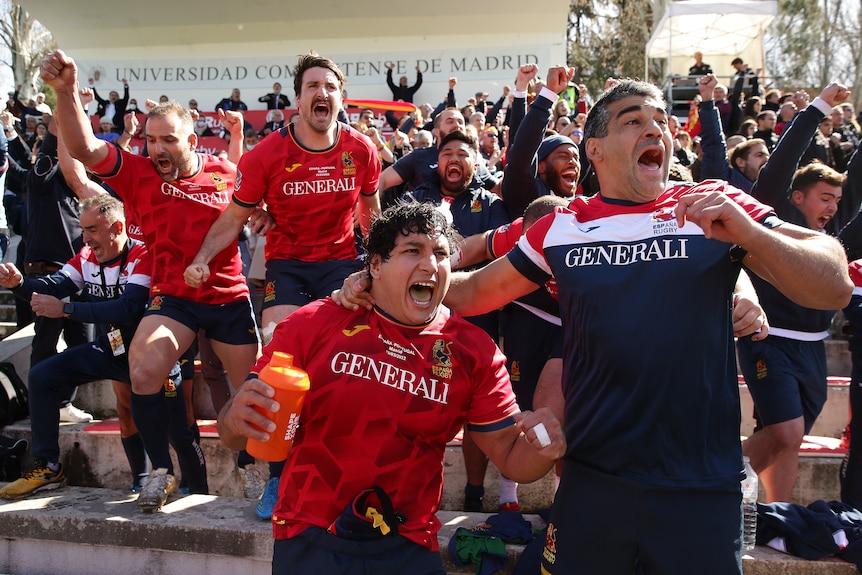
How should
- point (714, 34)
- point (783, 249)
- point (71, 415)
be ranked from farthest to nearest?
point (714, 34) < point (71, 415) < point (783, 249)

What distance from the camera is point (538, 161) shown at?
500 centimetres

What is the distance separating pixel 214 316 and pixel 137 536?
1355 millimetres

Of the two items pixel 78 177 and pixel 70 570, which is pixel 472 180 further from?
pixel 70 570

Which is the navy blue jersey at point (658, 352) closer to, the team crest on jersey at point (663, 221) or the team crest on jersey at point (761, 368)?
the team crest on jersey at point (663, 221)

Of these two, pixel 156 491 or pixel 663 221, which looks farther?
pixel 156 491

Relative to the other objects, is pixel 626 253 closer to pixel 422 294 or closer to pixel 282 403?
pixel 422 294

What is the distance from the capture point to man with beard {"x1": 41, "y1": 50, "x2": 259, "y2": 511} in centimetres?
441

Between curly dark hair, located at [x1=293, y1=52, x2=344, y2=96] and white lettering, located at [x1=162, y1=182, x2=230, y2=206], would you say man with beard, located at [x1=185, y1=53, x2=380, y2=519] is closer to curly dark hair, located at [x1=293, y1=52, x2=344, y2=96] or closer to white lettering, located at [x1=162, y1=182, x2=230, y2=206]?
curly dark hair, located at [x1=293, y1=52, x2=344, y2=96]

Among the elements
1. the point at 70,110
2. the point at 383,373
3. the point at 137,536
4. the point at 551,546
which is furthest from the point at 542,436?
the point at 70,110

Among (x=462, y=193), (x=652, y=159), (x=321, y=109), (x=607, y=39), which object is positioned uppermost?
(x=607, y=39)

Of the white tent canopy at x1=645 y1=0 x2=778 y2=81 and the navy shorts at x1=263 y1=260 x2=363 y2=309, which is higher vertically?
the white tent canopy at x1=645 y1=0 x2=778 y2=81


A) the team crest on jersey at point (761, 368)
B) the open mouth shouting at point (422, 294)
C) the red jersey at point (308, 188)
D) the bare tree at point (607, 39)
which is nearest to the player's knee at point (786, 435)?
the team crest on jersey at point (761, 368)

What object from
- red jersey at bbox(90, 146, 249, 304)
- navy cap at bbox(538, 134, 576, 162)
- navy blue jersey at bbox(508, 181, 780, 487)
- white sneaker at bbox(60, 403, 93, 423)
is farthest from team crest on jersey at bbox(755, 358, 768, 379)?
white sneaker at bbox(60, 403, 93, 423)

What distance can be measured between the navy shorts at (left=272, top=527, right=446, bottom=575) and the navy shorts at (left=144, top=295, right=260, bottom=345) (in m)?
2.22
